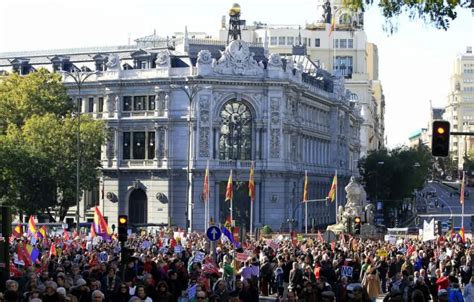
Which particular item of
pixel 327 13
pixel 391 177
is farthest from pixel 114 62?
pixel 327 13

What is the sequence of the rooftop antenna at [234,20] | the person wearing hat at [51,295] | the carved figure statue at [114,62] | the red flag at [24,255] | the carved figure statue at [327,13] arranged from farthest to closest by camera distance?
1. the carved figure statue at [327,13]
2. the rooftop antenna at [234,20]
3. the carved figure statue at [114,62]
4. the red flag at [24,255]
5. the person wearing hat at [51,295]

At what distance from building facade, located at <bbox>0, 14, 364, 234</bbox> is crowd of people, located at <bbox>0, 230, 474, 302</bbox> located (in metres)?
46.6

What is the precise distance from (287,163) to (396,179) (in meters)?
26.7

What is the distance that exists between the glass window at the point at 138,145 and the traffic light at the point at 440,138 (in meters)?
74.7

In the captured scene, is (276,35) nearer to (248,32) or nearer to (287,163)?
(248,32)

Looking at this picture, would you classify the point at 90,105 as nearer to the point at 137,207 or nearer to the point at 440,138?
the point at 137,207

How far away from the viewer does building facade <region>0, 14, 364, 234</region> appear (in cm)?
9825

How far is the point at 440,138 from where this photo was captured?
26812mm

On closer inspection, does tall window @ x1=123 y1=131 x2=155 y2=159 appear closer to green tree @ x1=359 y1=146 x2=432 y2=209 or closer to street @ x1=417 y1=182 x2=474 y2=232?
green tree @ x1=359 y1=146 x2=432 y2=209

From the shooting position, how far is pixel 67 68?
10800 cm

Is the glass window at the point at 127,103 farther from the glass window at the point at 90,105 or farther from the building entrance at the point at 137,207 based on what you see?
the building entrance at the point at 137,207

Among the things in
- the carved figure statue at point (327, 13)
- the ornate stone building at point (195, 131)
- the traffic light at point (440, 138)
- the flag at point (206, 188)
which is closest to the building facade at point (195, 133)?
the ornate stone building at point (195, 131)

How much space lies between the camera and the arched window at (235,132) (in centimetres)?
9944

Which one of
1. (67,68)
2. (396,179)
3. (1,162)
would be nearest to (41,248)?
(1,162)
